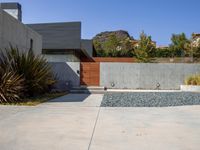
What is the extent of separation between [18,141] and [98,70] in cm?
1584

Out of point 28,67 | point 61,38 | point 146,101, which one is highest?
point 61,38

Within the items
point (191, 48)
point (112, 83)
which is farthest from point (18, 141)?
point (191, 48)

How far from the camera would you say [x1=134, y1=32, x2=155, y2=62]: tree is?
36.3 meters

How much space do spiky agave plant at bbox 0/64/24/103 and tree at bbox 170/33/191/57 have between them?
35.1 m

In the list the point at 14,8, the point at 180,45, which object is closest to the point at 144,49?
the point at 180,45

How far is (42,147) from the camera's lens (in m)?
4.57

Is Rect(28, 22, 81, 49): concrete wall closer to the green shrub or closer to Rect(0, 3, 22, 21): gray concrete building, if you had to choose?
Rect(0, 3, 22, 21): gray concrete building

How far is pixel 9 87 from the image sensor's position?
10.9 metres

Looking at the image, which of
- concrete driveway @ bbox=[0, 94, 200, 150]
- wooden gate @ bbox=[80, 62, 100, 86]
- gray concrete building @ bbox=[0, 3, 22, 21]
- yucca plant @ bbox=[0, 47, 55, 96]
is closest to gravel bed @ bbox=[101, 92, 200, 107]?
concrete driveway @ bbox=[0, 94, 200, 150]

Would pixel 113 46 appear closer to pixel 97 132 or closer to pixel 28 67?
pixel 28 67

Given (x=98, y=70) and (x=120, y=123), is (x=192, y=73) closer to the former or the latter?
(x=98, y=70)

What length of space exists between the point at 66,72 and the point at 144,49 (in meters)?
18.3

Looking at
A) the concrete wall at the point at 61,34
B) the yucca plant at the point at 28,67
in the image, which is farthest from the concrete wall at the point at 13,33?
the concrete wall at the point at 61,34

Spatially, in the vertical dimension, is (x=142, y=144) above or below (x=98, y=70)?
below
